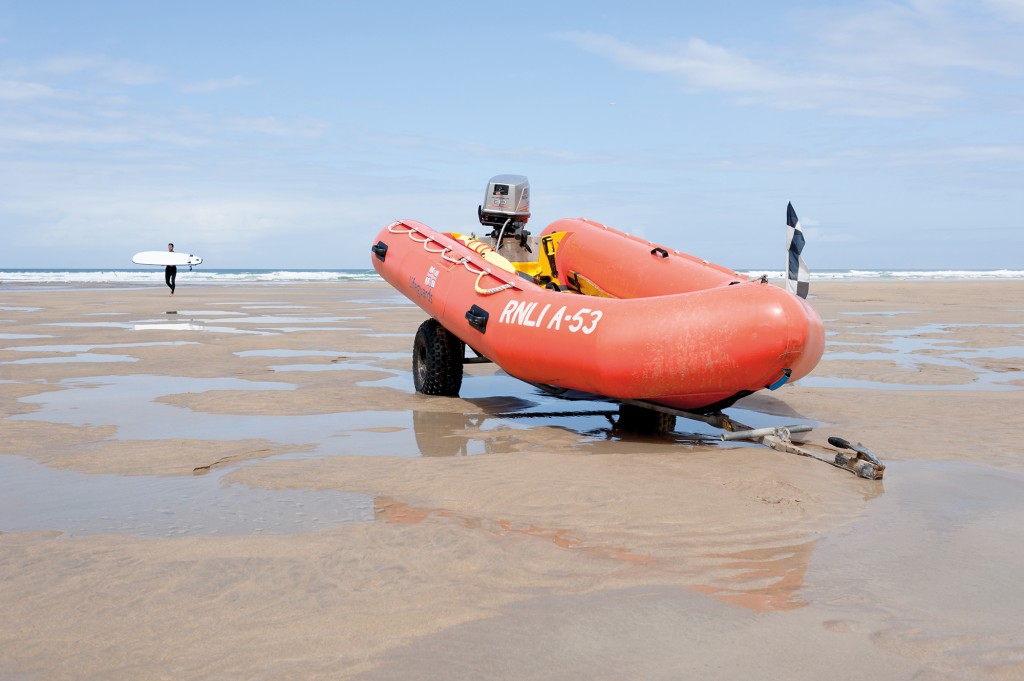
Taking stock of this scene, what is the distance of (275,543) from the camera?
12.3ft

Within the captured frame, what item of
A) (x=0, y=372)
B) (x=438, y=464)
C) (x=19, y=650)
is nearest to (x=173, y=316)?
(x=0, y=372)

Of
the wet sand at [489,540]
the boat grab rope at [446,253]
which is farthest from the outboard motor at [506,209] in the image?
the wet sand at [489,540]

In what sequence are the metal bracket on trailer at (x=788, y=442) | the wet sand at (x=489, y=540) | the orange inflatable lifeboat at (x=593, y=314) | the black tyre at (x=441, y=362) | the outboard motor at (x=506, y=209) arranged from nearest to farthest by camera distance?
the wet sand at (x=489, y=540) < the metal bracket on trailer at (x=788, y=442) < the orange inflatable lifeboat at (x=593, y=314) < the black tyre at (x=441, y=362) < the outboard motor at (x=506, y=209)

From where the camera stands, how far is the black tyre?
798cm

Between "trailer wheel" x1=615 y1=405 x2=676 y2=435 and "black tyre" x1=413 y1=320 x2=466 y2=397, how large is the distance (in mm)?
1883

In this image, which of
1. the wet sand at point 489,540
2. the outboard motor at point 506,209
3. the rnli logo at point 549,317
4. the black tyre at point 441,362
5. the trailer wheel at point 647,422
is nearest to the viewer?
the wet sand at point 489,540

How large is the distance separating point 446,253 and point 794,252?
308 cm

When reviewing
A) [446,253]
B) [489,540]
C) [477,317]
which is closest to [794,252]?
[477,317]

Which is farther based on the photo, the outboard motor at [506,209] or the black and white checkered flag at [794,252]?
the outboard motor at [506,209]

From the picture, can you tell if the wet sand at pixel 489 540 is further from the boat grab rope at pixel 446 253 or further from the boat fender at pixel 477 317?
the boat grab rope at pixel 446 253

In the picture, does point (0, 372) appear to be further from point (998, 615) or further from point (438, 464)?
point (998, 615)

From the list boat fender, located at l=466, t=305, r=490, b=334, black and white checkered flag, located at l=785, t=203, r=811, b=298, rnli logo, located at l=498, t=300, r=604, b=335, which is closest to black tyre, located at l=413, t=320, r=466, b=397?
boat fender, located at l=466, t=305, r=490, b=334

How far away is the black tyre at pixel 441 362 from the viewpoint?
798 centimetres

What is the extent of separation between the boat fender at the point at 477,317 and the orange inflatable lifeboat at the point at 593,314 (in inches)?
0.4
